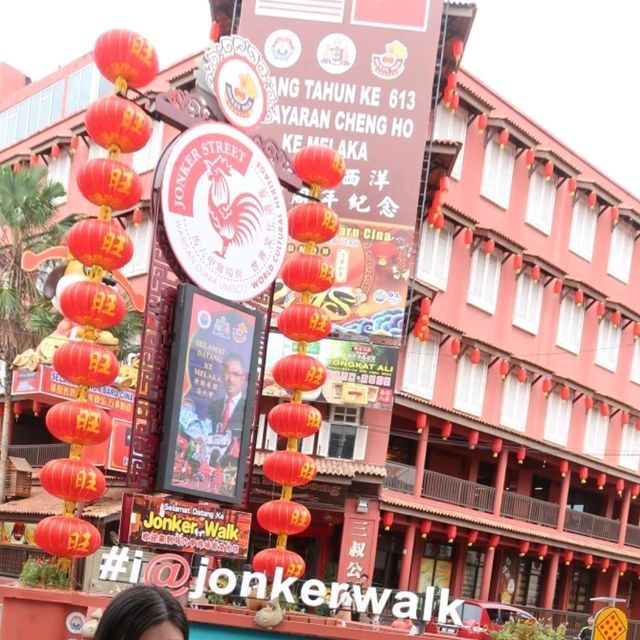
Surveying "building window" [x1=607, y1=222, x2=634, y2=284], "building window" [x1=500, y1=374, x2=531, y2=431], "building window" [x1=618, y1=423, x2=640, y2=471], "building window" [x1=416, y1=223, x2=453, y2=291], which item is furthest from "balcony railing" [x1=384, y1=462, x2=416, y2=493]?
"building window" [x1=607, y1=222, x2=634, y2=284]

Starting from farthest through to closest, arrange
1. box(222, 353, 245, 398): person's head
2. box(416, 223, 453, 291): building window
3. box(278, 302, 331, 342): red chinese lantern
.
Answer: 1. box(416, 223, 453, 291): building window
2. box(278, 302, 331, 342): red chinese lantern
3. box(222, 353, 245, 398): person's head

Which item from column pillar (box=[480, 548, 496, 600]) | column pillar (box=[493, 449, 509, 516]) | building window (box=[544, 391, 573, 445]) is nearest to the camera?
column pillar (box=[480, 548, 496, 600])

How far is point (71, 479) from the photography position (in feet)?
47.3

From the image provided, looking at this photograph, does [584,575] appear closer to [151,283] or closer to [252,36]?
[252,36]

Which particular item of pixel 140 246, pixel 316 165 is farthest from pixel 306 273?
pixel 140 246

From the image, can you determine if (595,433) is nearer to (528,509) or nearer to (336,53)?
(528,509)

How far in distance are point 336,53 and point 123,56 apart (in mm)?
14197

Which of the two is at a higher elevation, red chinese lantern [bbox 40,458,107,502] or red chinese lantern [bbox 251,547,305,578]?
red chinese lantern [bbox 40,458,107,502]

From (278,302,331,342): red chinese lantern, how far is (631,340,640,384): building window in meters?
25.0

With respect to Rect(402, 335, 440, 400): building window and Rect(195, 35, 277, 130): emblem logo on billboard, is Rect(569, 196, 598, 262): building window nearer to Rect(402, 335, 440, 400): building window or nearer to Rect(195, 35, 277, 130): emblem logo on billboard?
Rect(402, 335, 440, 400): building window

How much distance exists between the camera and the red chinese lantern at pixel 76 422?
1448 cm

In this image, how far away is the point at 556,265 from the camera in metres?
35.6

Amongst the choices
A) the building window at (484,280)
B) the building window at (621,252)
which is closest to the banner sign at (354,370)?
the building window at (484,280)

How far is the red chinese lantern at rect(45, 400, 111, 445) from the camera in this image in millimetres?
14484
